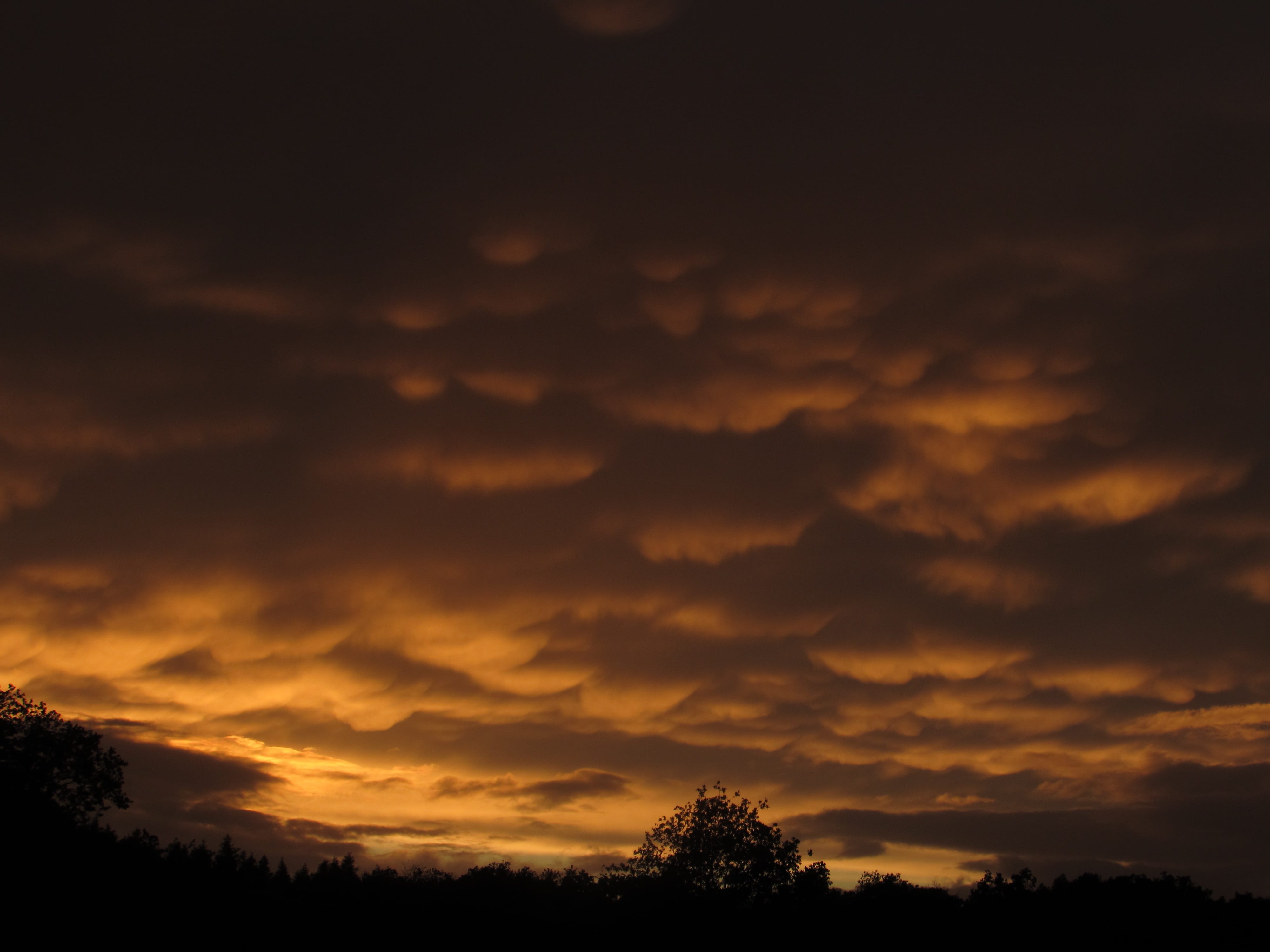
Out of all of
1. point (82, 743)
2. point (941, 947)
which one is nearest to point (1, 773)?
point (82, 743)

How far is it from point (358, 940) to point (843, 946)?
4300 centimetres

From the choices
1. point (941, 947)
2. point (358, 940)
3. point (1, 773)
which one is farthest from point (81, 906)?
point (941, 947)

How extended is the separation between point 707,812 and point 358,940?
3711 cm

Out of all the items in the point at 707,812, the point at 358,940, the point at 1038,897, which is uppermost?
the point at 707,812

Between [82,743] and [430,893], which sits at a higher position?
[82,743]

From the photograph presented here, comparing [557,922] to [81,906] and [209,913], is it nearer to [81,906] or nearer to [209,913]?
[209,913]

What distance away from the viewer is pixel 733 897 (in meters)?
93.2

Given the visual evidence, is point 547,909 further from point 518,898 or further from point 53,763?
point 53,763

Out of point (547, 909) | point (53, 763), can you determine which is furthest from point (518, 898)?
point (53, 763)

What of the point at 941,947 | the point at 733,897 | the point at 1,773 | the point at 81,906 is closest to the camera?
the point at 81,906

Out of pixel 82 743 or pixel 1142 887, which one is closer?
pixel 82 743

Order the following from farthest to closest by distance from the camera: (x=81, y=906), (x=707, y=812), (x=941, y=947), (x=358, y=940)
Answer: (x=707, y=812) → (x=941, y=947) → (x=358, y=940) → (x=81, y=906)

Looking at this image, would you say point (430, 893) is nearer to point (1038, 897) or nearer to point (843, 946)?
point (843, 946)

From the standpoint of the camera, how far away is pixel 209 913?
245 ft
